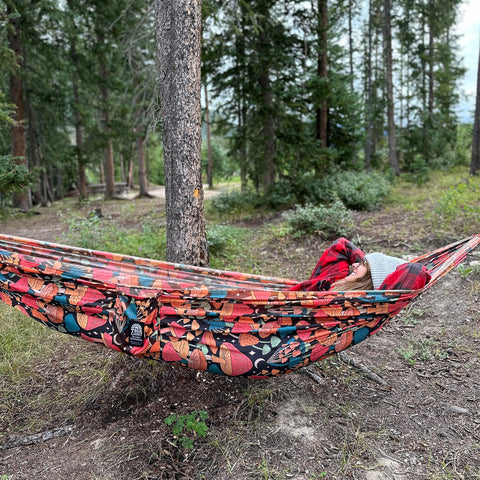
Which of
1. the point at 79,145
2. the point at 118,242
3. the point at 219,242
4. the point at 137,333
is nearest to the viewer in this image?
the point at 137,333

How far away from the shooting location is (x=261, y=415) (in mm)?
1838

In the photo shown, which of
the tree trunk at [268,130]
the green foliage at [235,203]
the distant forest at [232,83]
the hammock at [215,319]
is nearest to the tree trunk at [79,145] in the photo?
the distant forest at [232,83]

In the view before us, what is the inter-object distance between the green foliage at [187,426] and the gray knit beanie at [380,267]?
111 cm

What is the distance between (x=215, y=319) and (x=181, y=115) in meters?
1.22

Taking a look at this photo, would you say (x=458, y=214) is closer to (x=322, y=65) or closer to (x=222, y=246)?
(x=222, y=246)

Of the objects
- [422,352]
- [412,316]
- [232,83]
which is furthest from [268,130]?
[422,352]

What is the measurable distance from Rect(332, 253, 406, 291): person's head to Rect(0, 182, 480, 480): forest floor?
23.4 inches

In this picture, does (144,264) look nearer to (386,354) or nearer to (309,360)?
(309,360)

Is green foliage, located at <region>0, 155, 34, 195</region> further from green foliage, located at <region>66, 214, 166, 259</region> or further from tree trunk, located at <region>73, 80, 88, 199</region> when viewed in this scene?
tree trunk, located at <region>73, 80, 88, 199</region>

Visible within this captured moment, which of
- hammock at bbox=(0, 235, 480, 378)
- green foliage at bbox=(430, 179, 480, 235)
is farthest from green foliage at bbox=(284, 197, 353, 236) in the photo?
hammock at bbox=(0, 235, 480, 378)

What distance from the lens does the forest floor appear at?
61.1 inches

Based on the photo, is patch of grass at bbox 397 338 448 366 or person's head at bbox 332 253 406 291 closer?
person's head at bbox 332 253 406 291

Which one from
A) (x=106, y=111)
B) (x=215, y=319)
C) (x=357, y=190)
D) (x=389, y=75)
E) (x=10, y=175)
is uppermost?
(x=389, y=75)

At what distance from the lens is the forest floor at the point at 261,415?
1.55 m
